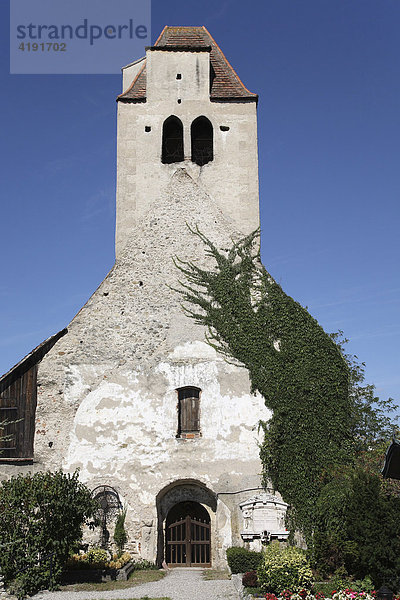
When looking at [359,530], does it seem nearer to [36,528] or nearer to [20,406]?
[36,528]

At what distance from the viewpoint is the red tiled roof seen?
72.5ft

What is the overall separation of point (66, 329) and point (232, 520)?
7.74 metres

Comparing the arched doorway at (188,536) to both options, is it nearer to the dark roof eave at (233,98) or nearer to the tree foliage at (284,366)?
the tree foliage at (284,366)

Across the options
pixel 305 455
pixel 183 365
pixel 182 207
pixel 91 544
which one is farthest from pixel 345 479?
pixel 182 207

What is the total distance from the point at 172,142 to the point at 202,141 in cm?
123

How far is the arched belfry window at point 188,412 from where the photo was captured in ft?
57.5

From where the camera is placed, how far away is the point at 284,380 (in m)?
17.5

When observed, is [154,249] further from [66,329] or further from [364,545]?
[364,545]

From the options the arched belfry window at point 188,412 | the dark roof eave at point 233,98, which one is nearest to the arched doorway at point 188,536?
the arched belfry window at point 188,412

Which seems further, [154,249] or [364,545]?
[154,249]

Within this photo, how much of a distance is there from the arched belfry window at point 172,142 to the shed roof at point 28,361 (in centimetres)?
828

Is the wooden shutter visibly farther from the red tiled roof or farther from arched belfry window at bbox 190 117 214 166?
the red tiled roof

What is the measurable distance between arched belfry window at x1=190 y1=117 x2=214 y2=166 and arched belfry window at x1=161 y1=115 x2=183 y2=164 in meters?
0.52

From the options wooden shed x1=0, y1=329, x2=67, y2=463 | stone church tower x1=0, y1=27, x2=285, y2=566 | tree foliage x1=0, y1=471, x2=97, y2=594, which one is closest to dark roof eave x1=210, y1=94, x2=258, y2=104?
stone church tower x1=0, y1=27, x2=285, y2=566
